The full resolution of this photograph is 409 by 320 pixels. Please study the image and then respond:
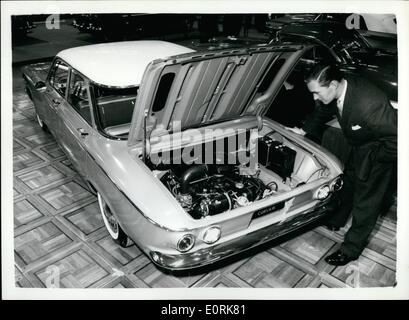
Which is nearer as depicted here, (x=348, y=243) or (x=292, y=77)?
(x=348, y=243)

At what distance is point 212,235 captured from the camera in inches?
71.9

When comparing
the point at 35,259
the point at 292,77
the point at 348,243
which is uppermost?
the point at 292,77

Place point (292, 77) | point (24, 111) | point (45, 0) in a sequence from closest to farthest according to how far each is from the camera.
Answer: point (45, 0), point (292, 77), point (24, 111)

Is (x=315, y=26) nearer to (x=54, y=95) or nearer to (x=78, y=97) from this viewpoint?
(x=78, y=97)

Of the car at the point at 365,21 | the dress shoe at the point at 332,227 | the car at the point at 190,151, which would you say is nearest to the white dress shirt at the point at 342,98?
the car at the point at 190,151

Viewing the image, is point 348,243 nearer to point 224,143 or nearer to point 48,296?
point 224,143

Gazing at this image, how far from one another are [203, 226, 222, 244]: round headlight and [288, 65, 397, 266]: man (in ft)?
3.27

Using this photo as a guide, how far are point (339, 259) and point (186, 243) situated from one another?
1.21 metres

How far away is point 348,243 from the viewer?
7.72 feet

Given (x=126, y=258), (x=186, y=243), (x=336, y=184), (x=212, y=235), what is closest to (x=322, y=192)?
(x=336, y=184)

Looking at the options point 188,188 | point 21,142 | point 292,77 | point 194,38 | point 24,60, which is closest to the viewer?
point 188,188

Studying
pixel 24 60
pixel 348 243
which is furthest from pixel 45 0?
pixel 24 60

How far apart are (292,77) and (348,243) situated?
236 cm

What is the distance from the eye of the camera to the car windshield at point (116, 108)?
2.39 m
